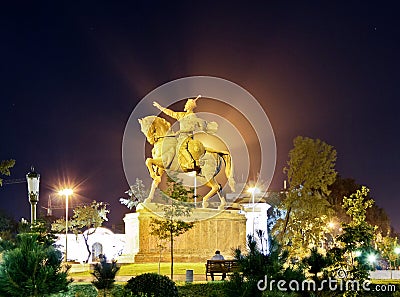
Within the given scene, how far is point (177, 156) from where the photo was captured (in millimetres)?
38656

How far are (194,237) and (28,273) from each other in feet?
85.9

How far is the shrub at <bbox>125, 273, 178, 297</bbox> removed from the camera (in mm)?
17281

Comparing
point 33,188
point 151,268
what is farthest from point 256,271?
point 151,268

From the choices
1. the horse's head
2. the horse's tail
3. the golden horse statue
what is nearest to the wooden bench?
the golden horse statue

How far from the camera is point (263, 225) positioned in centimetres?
5572

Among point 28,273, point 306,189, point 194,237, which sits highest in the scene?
point 306,189

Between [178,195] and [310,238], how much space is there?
849 cm

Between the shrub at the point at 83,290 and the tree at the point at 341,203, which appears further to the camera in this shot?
the tree at the point at 341,203

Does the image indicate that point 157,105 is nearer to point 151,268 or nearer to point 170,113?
point 170,113

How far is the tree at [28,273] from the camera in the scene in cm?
1288

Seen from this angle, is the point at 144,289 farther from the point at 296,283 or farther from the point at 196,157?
the point at 196,157

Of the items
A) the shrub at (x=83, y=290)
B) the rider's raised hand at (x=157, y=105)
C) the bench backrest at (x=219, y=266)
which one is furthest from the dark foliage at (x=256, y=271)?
the rider's raised hand at (x=157, y=105)

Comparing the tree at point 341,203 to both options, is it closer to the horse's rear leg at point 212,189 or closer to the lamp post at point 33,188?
the horse's rear leg at point 212,189

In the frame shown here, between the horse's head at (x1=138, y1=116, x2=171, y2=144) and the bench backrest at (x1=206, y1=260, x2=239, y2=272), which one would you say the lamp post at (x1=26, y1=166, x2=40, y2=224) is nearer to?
the bench backrest at (x1=206, y1=260, x2=239, y2=272)
